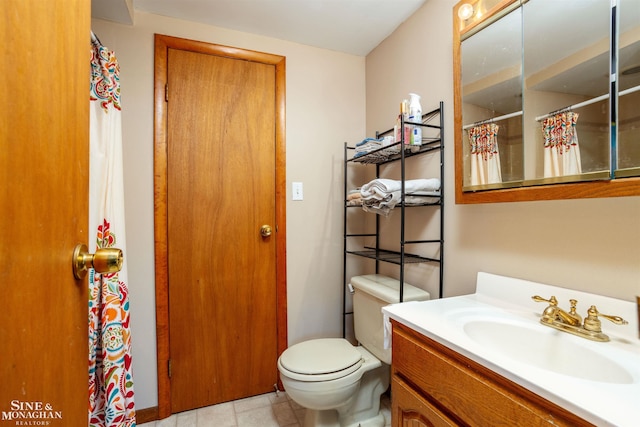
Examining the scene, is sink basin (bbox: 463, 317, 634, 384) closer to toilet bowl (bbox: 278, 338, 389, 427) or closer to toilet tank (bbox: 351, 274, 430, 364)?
toilet tank (bbox: 351, 274, 430, 364)

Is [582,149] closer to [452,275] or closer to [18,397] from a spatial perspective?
[452,275]

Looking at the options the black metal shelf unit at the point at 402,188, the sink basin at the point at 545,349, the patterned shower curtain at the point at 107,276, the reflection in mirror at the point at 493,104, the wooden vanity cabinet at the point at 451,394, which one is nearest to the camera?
the wooden vanity cabinet at the point at 451,394

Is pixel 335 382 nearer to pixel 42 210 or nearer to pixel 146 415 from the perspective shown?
pixel 146 415

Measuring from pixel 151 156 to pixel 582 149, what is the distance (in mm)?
1866

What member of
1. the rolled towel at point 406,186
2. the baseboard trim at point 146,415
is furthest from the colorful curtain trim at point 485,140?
the baseboard trim at point 146,415

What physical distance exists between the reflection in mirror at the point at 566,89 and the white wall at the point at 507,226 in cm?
13

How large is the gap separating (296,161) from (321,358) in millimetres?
1161

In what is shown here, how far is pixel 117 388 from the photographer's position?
4.30 feet

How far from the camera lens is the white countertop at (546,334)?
56cm

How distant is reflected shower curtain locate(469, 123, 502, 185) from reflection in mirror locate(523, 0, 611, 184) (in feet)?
0.38

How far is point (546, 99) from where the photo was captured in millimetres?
979

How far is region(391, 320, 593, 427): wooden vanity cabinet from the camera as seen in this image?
632 millimetres

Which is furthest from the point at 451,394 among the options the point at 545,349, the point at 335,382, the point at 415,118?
the point at 415,118

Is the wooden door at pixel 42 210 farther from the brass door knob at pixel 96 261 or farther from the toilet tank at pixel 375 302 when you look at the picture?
the toilet tank at pixel 375 302
